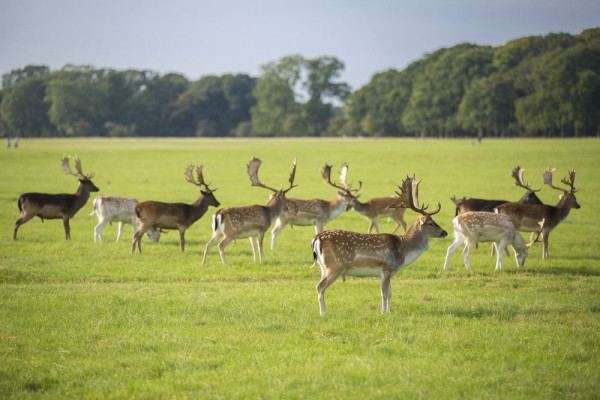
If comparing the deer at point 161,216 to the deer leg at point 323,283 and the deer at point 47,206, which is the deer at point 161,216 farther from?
the deer leg at point 323,283

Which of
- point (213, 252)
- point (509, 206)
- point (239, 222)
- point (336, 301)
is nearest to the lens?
point (336, 301)

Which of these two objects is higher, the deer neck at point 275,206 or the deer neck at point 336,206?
the deer neck at point 275,206

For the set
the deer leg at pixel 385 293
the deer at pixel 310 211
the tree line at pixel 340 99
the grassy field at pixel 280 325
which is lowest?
the grassy field at pixel 280 325

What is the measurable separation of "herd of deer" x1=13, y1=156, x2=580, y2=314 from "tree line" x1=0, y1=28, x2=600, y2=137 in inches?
2672

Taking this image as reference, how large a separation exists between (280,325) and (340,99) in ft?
378

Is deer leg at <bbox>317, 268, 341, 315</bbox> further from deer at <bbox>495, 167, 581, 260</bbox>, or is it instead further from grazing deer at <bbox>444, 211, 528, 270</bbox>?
deer at <bbox>495, 167, 581, 260</bbox>

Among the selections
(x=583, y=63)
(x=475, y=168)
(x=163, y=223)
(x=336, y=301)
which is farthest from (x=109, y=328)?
(x=583, y=63)

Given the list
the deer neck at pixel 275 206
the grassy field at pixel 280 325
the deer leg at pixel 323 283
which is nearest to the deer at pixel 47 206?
the grassy field at pixel 280 325

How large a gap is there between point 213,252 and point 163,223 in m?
1.47

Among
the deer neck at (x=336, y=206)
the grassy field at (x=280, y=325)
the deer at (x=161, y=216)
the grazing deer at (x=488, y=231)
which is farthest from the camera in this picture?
the deer neck at (x=336, y=206)

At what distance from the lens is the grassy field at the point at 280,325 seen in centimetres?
559

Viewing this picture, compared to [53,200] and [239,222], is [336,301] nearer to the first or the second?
[239,222]

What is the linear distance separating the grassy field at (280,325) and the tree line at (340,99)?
6836cm

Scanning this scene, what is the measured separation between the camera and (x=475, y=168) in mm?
37125
